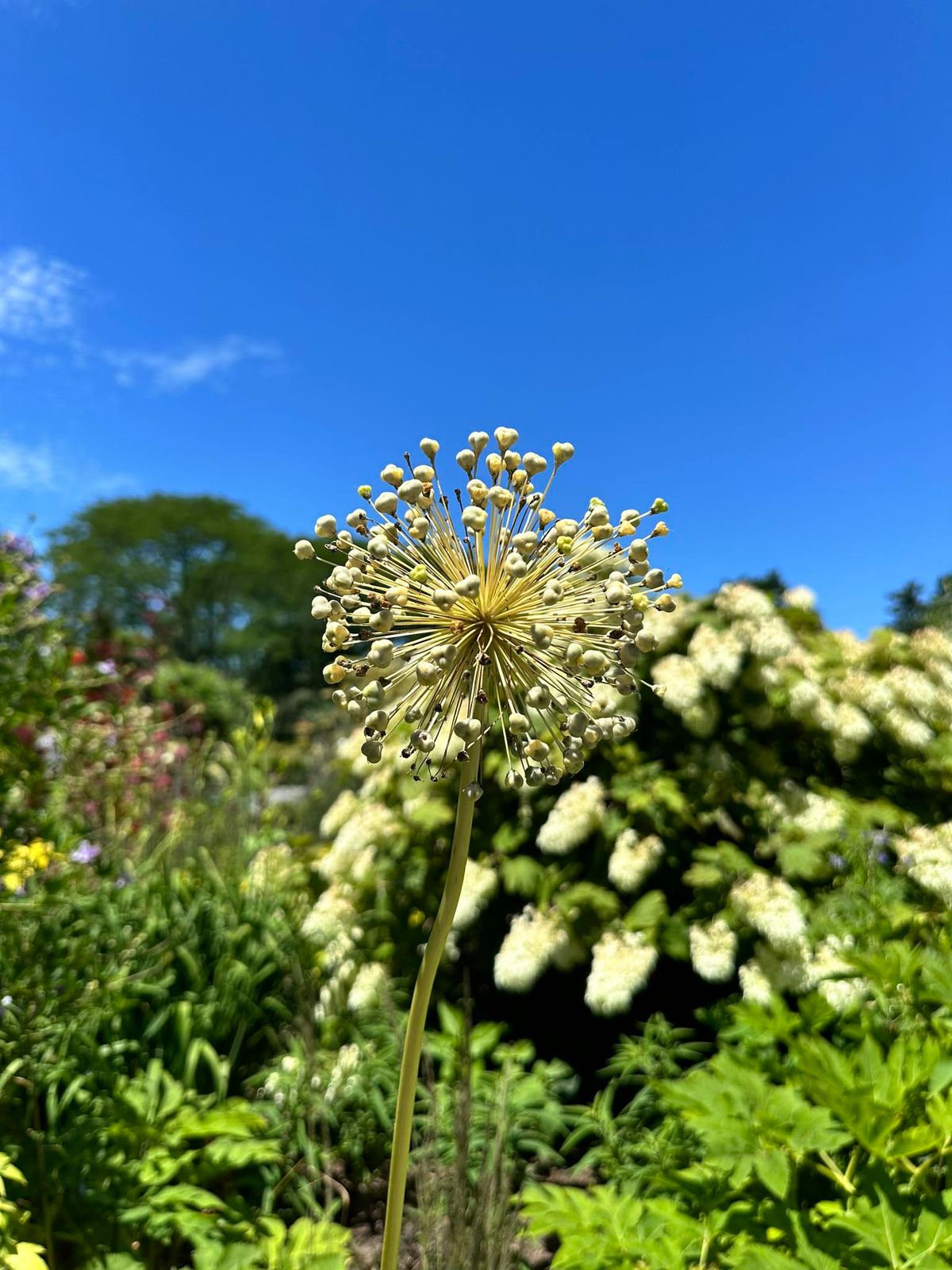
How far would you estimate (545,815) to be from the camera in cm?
433

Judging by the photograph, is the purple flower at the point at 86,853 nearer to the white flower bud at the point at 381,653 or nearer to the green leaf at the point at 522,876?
the green leaf at the point at 522,876

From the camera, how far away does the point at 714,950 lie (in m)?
3.42

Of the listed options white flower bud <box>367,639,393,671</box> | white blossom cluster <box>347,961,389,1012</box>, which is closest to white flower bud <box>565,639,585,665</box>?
white flower bud <box>367,639,393,671</box>

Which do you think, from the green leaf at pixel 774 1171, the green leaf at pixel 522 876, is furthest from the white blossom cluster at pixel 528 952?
the green leaf at pixel 774 1171

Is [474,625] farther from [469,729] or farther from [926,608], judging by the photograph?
[926,608]

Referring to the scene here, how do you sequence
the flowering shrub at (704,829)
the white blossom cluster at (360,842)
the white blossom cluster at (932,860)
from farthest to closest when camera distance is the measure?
1. the white blossom cluster at (360,842)
2. the flowering shrub at (704,829)
3. the white blossom cluster at (932,860)

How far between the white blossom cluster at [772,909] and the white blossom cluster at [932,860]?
0.52 meters

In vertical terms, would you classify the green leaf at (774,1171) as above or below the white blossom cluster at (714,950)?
below

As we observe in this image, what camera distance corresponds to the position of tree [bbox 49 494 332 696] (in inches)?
1574

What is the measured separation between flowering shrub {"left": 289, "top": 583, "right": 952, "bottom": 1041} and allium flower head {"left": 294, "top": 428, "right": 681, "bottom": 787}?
2254 millimetres

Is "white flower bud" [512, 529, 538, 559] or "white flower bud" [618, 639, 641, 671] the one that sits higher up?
"white flower bud" [512, 529, 538, 559]

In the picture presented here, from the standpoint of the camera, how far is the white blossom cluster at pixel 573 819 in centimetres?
388

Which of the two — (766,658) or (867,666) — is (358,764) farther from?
(867,666)

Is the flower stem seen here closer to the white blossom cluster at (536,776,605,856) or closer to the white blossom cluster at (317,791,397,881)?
the white blossom cluster at (536,776,605,856)
